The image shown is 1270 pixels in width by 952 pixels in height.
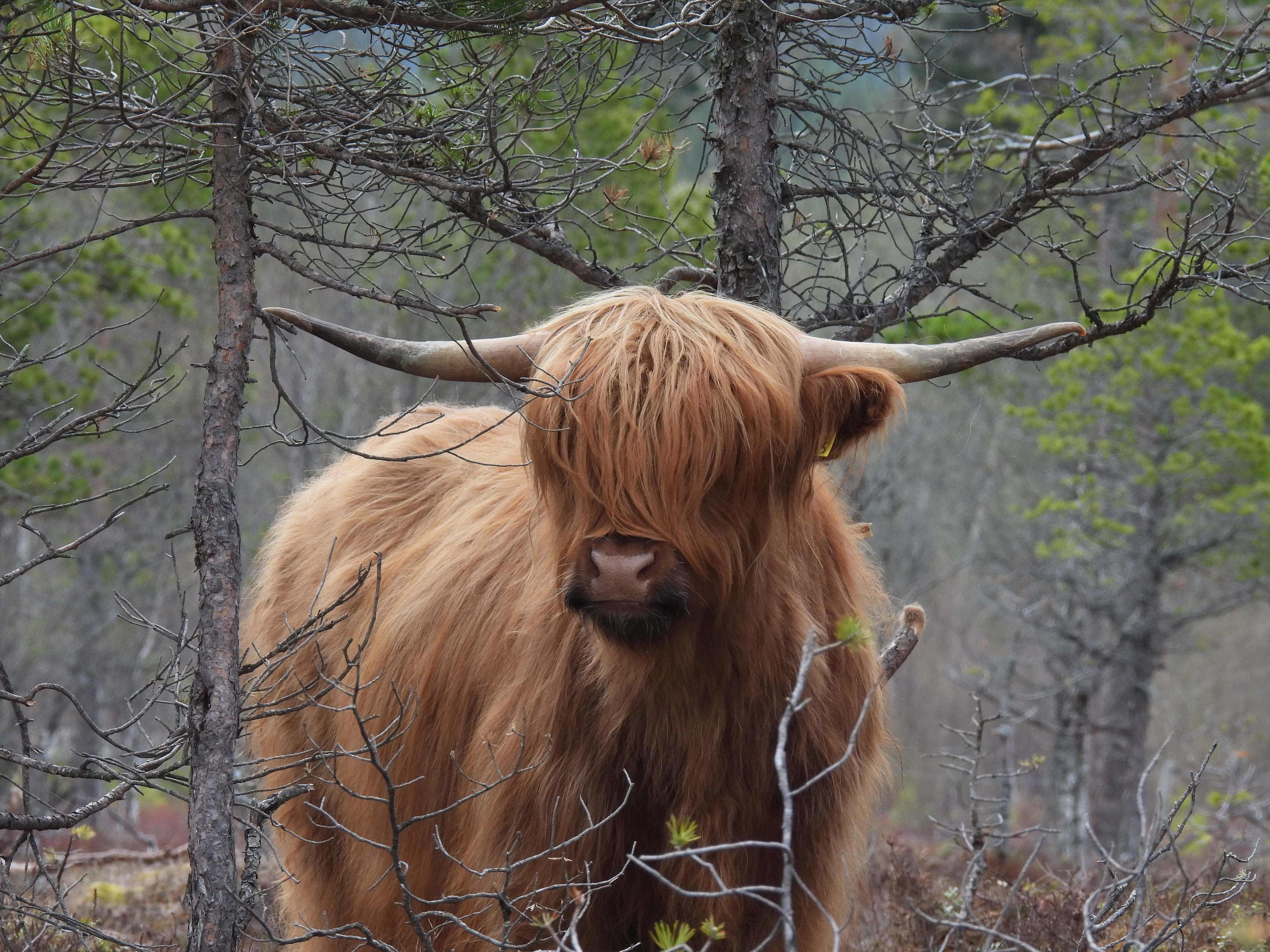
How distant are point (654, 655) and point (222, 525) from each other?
3.83ft

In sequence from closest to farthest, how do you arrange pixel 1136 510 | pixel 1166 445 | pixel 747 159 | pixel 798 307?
pixel 747 159 → pixel 798 307 → pixel 1136 510 → pixel 1166 445

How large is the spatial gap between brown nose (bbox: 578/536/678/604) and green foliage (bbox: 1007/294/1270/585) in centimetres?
823

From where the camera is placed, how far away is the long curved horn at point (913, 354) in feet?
11.2

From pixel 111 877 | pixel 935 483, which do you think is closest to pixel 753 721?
pixel 111 877

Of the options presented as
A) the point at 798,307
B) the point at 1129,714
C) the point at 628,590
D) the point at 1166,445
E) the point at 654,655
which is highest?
the point at 798,307

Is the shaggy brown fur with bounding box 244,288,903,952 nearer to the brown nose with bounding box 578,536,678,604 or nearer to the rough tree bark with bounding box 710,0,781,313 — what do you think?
the brown nose with bounding box 578,536,678,604

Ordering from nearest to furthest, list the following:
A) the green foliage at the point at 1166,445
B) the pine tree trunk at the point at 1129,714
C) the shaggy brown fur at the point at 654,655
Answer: the shaggy brown fur at the point at 654,655 < the green foliage at the point at 1166,445 < the pine tree trunk at the point at 1129,714

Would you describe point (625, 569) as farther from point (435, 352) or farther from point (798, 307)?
point (798, 307)

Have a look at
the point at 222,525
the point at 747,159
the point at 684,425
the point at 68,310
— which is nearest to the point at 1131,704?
the point at 747,159

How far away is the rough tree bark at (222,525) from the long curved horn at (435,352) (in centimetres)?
17

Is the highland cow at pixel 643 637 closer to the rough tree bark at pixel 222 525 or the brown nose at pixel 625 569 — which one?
the brown nose at pixel 625 569

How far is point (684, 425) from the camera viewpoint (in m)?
3.14

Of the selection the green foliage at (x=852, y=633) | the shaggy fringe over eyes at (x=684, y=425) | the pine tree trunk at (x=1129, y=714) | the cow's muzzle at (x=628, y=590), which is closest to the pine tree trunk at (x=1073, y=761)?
the pine tree trunk at (x=1129, y=714)

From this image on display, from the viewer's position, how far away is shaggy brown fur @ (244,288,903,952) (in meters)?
3.19
